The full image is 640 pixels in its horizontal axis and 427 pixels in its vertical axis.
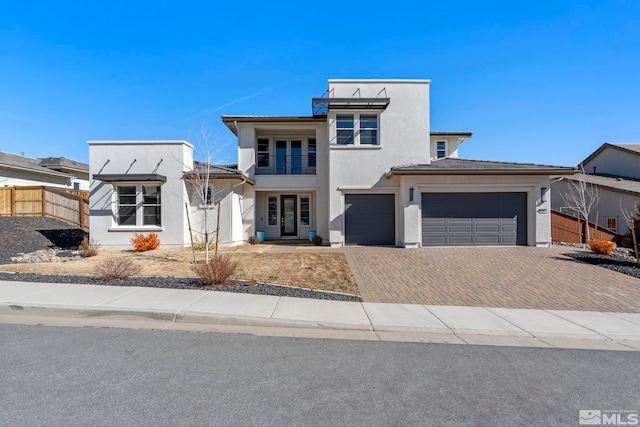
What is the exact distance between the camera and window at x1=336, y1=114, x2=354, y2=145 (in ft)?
54.6

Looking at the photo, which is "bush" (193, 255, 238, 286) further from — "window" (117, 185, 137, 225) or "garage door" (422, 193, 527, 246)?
"garage door" (422, 193, 527, 246)

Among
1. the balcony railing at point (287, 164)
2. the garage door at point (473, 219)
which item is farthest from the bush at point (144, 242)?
the garage door at point (473, 219)

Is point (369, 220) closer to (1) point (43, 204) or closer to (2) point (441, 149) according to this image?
(2) point (441, 149)

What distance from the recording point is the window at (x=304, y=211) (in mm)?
19422

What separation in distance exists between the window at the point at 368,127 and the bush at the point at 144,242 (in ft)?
36.7

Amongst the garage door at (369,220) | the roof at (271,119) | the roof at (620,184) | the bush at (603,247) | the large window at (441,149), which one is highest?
the roof at (271,119)

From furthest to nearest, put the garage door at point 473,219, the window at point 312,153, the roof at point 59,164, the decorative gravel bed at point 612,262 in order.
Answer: the roof at point 59,164
the window at point 312,153
the garage door at point 473,219
the decorative gravel bed at point 612,262

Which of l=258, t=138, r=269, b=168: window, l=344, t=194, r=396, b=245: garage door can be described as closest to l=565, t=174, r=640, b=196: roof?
l=344, t=194, r=396, b=245: garage door

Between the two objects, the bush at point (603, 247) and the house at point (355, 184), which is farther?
the house at point (355, 184)

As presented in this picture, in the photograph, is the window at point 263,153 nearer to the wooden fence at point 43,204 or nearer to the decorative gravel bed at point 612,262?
the wooden fence at point 43,204

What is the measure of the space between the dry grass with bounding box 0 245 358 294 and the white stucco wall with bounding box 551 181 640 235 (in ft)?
62.1

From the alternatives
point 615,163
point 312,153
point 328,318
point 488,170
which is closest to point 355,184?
point 312,153

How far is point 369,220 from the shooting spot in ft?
53.7

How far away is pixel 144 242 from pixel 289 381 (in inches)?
498
